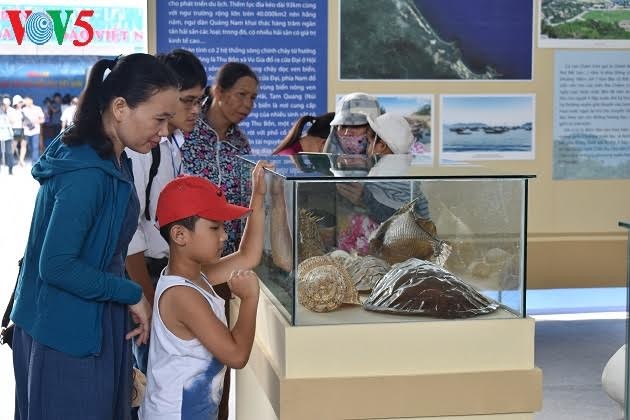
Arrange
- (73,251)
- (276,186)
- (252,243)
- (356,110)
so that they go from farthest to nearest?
(356,110)
(252,243)
(276,186)
(73,251)

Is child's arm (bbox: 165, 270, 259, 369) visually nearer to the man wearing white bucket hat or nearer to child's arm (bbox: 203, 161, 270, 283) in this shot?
child's arm (bbox: 203, 161, 270, 283)

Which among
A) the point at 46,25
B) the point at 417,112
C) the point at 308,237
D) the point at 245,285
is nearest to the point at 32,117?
the point at 46,25

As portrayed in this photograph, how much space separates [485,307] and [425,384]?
0.97 ft

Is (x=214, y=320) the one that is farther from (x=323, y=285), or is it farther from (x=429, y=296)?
(x=429, y=296)

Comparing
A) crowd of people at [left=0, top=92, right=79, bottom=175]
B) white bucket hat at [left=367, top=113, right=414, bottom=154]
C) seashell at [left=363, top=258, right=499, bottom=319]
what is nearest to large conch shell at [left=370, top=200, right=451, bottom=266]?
seashell at [left=363, top=258, right=499, bottom=319]

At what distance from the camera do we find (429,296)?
2.87 m

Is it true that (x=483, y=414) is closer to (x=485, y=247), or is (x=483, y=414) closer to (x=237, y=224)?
(x=485, y=247)

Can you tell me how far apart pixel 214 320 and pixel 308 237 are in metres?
0.39

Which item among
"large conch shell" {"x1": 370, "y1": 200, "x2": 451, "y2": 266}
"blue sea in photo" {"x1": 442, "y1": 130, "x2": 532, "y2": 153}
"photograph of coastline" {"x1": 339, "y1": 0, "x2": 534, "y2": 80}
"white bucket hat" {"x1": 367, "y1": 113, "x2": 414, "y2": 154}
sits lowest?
"large conch shell" {"x1": 370, "y1": 200, "x2": 451, "y2": 266}

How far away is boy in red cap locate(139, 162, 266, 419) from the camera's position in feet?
8.93

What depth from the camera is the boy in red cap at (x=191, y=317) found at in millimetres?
2723

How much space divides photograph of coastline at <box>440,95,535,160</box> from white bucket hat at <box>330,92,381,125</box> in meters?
2.48

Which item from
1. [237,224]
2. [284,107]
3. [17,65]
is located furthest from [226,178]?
[17,65]

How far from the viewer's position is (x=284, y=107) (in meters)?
6.97
